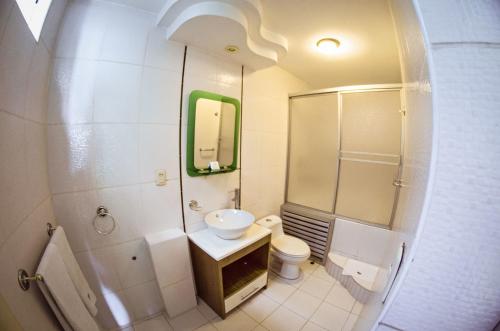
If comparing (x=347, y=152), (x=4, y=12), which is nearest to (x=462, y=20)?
(x=4, y=12)

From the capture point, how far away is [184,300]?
1.46 meters

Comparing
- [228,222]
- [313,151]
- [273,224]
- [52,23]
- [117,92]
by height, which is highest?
[52,23]

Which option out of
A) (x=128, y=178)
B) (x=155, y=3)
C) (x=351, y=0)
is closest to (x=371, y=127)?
(x=351, y=0)

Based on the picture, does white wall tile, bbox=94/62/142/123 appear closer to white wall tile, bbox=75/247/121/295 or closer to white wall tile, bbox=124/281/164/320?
white wall tile, bbox=75/247/121/295

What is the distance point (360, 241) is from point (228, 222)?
1592 millimetres

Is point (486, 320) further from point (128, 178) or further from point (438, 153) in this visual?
point (128, 178)

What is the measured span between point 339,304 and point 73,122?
267 centimetres

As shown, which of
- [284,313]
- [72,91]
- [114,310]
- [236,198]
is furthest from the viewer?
[236,198]

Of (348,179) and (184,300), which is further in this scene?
(348,179)

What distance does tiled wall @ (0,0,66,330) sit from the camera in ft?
1.85

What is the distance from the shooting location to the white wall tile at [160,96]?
1.25 metres

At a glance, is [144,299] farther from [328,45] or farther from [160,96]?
[328,45]

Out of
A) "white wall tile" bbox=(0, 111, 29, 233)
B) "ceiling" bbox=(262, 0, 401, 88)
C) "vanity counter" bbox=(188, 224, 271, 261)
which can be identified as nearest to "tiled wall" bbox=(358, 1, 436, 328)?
"ceiling" bbox=(262, 0, 401, 88)

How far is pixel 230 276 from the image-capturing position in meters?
1.63
